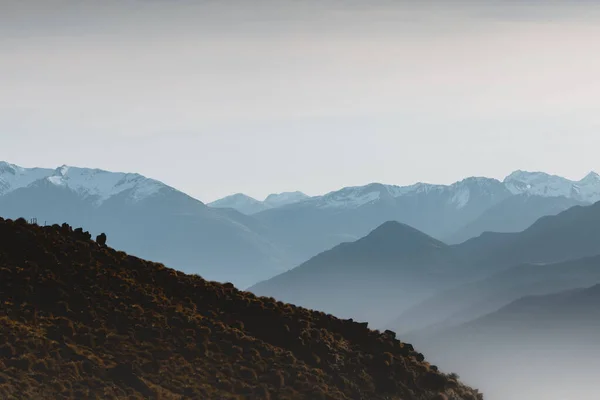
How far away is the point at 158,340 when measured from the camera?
8956cm

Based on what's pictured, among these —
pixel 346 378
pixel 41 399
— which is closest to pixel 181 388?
pixel 41 399

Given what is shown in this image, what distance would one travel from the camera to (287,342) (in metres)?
98.2

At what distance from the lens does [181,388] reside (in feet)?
265

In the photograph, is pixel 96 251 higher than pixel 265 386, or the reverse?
pixel 96 251

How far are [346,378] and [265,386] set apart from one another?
1049 cm

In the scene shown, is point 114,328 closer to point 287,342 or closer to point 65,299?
point 65,299

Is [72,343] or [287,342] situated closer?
[72,343]

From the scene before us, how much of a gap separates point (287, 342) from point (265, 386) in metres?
13.5

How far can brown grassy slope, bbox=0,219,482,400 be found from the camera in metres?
79.8

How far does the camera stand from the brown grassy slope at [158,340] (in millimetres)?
79812

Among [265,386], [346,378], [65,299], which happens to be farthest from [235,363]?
[65,299]

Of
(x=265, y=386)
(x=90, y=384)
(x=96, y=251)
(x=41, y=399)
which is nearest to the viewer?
(x=41, y=399)

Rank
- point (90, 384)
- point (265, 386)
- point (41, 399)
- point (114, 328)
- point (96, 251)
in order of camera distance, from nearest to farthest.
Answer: point (41, 399), point (90, 384), point (265, 386), point (114, 328), point (96, 251)

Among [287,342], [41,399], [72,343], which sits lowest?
[41,399]
